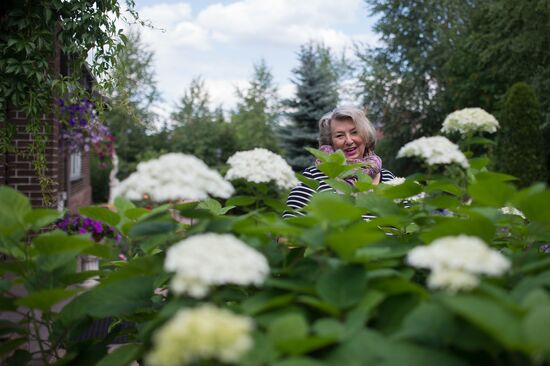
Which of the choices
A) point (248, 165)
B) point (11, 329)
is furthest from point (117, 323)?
point (248, 165)

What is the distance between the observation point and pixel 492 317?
0.87 meters

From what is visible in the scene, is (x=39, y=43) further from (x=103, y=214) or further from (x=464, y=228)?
(x=464, y=228)

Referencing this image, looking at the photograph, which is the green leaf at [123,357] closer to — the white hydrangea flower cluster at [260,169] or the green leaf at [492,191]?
the white hydrangea flower cluster at [260,169]

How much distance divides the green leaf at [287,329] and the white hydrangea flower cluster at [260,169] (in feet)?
1.37

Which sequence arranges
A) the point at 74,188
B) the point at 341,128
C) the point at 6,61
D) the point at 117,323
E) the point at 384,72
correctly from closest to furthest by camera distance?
the point at 117,323, the point at 341,128, the point at 6,61, the point at 74,188, the point at 384,72

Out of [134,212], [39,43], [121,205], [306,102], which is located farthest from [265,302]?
[306,102]

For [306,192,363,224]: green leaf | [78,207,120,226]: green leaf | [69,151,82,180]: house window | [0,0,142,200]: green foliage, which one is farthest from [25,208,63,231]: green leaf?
[69,151,82,180]: house window

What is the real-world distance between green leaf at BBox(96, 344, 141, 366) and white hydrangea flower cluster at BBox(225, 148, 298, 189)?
436 millimetres

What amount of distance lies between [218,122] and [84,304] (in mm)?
25396

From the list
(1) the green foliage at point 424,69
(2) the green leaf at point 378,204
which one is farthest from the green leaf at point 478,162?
(1) the green foliage at point 424,69

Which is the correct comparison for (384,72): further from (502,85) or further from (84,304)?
(84,304)

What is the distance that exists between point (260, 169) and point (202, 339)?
0.60m

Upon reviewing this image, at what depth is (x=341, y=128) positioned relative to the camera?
139 inches

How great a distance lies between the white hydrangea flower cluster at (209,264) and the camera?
917mm
